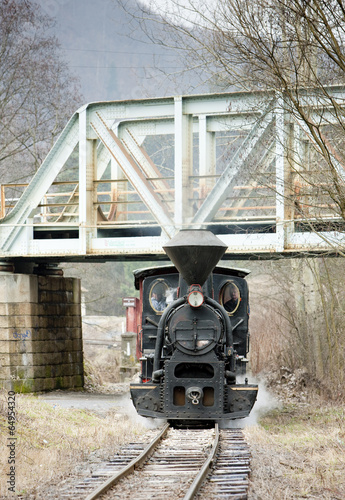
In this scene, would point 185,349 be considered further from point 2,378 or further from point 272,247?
point 2,378

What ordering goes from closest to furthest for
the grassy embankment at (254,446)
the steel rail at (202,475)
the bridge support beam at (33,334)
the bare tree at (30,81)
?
1. the steel rail at (202,475)
2. the grassy embankment at (254,446)
3. the bridge support beam at (33,334)
4. the bare tree at (30,81)

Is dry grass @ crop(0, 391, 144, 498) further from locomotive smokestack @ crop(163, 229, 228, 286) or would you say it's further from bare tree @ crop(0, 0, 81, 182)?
bare tree @ crop(0, 0, 81, 182)

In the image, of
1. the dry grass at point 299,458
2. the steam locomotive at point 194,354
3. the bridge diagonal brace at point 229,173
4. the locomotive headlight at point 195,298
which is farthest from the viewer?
the bridge diagonal brace at point 229,173

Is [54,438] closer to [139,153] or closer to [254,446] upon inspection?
[254,446]

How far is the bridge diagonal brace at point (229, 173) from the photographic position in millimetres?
14844

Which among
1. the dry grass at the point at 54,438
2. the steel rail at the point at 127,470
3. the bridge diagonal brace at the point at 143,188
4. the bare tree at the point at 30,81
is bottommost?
the dry grass at the point at 54,438

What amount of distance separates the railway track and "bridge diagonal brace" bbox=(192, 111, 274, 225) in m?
6.37

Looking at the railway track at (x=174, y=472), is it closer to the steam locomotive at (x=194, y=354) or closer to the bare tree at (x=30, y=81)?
the steam locomotive at (x=194, y=354)

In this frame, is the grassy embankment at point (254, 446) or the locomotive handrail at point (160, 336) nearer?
the grassy embankment at point (254, 446)

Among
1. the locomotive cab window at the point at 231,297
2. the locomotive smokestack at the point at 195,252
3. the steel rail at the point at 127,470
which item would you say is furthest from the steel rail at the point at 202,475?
the locomotive cab window at the point at 231,297

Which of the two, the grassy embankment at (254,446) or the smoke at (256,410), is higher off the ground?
the grassy embankment at (254,446)

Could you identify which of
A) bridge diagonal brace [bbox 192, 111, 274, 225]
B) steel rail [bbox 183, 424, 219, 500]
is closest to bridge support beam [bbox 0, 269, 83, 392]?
bridge diagonal brace [bbox 192, 111, 274, 225]

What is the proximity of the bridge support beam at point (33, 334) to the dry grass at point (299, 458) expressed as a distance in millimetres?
7323

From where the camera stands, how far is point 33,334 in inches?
733
